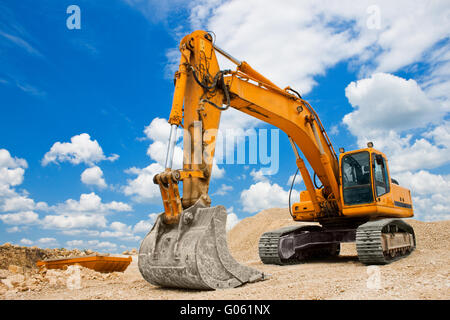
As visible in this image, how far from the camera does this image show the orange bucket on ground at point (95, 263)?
8.95m

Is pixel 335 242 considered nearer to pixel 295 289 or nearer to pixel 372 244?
pixel 372 244

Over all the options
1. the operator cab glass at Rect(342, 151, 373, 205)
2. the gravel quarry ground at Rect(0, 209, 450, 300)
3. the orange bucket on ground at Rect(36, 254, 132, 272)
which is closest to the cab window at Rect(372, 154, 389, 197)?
the operator cab glass at Rect(342, 151, 373, 205)

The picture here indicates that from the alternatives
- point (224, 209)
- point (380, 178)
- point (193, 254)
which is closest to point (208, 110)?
point (224, 209)

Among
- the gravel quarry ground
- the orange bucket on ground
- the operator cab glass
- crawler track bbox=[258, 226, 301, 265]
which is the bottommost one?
the gravel quarry ground

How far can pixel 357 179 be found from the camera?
881cm

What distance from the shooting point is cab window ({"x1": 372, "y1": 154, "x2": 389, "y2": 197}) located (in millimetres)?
8617

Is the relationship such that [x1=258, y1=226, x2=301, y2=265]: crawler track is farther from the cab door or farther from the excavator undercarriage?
the cab door

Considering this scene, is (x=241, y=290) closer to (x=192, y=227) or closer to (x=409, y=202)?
(x=192, y=227)

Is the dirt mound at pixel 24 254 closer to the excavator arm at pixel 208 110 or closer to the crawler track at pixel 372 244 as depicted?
the excavator arm at pixel 208 110

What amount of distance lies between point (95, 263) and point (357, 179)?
21.8 feet

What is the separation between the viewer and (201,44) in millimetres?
6555

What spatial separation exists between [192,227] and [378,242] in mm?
4323

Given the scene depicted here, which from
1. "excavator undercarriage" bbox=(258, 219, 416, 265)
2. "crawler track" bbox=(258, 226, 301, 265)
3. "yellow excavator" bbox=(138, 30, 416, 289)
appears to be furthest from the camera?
"crawler track" bbox=(258, 226, 301, 265)

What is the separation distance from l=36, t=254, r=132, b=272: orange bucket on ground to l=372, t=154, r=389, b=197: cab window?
21.3 ft
